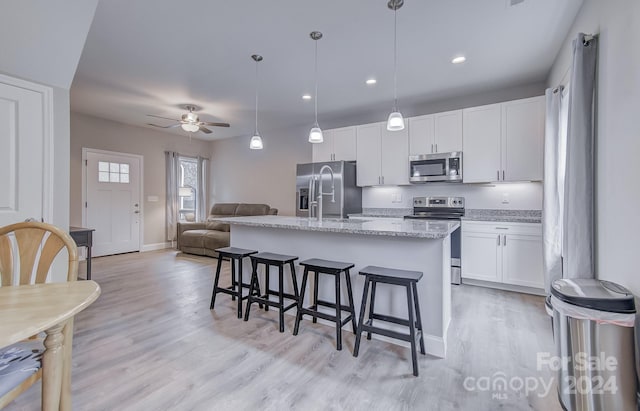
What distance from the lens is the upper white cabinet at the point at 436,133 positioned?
4188 mm

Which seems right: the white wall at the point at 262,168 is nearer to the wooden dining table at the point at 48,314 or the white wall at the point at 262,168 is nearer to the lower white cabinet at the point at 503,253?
the lower white cabinet at the point at 503,253

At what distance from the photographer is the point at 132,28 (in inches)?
106

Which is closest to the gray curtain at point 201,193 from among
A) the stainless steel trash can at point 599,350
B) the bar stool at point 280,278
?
the bar stool at point 280,278

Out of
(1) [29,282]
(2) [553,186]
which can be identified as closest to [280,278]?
(1) [29,282]

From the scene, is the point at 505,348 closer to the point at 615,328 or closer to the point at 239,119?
the point at 615,328

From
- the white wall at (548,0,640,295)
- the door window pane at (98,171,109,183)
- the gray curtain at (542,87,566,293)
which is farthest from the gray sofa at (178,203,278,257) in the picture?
the white wall at (548,0,640,295)

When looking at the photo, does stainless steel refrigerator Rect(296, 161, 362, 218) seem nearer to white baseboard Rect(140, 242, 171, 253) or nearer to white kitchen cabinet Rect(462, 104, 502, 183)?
white kitchen cabinet Rect(462, 104, 502, 183)

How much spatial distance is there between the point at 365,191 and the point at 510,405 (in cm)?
389

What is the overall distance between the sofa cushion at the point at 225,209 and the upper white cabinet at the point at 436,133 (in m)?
4.15

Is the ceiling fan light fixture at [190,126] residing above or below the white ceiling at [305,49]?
below

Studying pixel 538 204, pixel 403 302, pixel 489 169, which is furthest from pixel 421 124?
pixel 403 302

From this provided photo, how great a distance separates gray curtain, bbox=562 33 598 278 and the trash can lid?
54cm

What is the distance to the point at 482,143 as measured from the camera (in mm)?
4012

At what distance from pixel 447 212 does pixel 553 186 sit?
1.64 m
